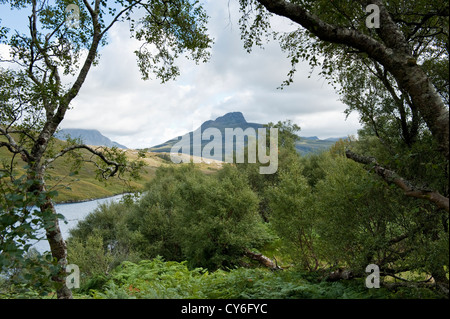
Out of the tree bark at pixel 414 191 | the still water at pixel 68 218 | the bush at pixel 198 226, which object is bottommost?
the still water at pixel 68 218

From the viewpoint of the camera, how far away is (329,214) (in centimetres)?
1002

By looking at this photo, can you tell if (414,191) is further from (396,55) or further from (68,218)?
(68,218)

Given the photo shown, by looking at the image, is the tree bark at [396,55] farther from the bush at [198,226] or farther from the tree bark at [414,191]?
the bush at [198,226]

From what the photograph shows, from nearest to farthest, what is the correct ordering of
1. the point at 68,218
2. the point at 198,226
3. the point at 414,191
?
the point at 414,191 < the point at 198,226 < the point at 68,218

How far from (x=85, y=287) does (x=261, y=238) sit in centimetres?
1671

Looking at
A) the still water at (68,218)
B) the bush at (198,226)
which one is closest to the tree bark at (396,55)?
the still water at (68,218)

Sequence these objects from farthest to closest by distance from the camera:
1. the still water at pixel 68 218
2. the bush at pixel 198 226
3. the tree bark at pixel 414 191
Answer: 1. the still water at pixel 68 218
2. the bush at pixel 198 226
3. the tree bark at pixel 414 191

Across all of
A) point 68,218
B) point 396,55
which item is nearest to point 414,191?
point 396,55

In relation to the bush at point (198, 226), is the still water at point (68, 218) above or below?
below

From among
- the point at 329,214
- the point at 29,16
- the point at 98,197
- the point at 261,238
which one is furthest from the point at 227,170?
the point at 98,197

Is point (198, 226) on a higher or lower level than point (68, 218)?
higher

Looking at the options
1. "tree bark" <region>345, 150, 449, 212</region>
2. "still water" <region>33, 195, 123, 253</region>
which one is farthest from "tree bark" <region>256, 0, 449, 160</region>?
"still water" <region>33, 195, 123, 253</region>

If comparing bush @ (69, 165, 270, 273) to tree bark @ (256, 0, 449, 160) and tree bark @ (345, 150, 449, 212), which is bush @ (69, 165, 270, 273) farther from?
tree bark @ (256, 0, 449, 160)
